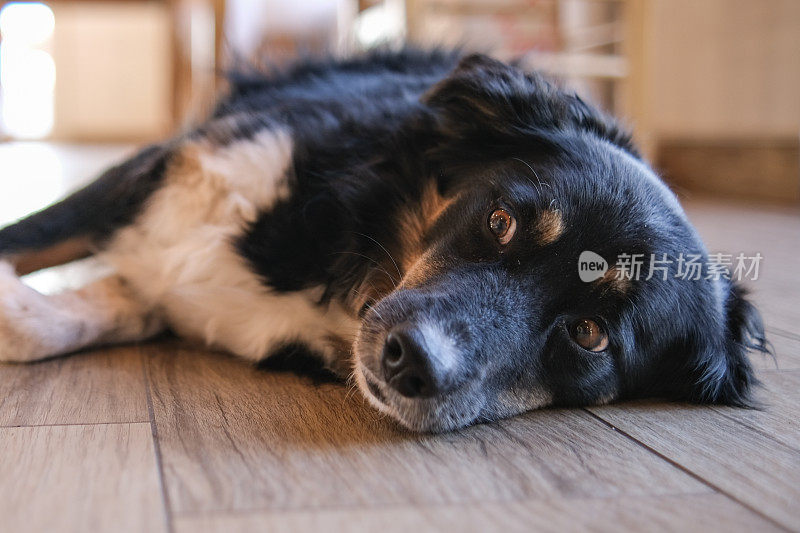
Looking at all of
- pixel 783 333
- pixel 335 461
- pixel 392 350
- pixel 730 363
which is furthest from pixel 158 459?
pixel 783 333

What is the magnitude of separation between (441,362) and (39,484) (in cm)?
64

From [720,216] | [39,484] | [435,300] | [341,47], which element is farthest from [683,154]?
[39,484]

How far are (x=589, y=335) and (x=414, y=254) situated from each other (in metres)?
0.43

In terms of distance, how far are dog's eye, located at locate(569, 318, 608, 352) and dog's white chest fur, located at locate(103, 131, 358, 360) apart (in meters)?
0.51

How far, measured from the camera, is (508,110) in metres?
1.88

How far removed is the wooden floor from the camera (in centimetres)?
109

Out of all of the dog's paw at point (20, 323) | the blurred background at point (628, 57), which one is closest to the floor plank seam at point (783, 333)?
the dog's paw at point (20, 323)

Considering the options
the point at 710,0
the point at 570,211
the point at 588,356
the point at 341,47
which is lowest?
the point at 588,356

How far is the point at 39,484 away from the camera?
3.67 ft

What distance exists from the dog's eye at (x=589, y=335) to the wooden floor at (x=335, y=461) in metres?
A: 0.14

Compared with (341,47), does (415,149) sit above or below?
below

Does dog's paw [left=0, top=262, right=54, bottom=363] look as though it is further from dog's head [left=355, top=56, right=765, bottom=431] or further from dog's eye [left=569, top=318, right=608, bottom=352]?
dog's eye [left=569, top=318, right=608, bottom=352]

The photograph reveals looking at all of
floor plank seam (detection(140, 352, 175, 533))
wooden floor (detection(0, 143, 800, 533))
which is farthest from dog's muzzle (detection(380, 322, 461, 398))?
floor plank seam (detection(140, 352, 175, 533))

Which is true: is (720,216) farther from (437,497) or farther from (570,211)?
(437,497)
